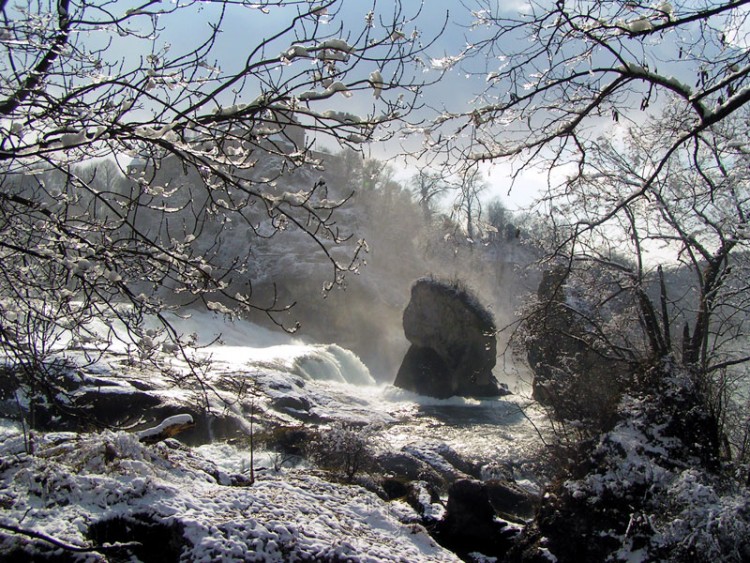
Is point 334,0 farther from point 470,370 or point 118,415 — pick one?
point 470,370

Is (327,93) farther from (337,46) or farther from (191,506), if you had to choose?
(191,506)

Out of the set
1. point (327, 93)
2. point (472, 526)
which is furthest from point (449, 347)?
point (327, 93)

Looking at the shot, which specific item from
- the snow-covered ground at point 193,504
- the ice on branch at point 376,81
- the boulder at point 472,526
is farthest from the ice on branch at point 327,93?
the boulder at point 472,526

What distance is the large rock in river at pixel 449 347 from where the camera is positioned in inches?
1031

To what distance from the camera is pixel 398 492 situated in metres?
9.32

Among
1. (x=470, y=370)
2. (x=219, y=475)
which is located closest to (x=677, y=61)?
(x=219, y=475)

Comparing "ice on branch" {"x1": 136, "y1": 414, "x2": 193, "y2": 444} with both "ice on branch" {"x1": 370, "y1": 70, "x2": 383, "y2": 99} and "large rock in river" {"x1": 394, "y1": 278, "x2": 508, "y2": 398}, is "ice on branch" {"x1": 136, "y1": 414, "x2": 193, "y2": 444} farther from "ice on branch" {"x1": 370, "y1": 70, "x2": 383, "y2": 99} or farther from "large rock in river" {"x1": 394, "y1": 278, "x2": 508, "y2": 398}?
"large rock in river" {"x1": 394, "y1": 278, "x2": 508, "y2": 398}

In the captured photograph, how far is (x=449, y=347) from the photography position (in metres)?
27.0

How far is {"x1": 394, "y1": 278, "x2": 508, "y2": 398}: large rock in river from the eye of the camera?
26.2 m

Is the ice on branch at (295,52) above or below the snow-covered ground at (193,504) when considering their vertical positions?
above

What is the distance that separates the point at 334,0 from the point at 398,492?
8355 mm

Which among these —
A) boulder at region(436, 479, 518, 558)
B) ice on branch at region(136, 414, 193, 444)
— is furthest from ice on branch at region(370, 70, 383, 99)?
boulder at region(436, 479, 518, 558)

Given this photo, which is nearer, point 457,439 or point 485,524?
point 485,524

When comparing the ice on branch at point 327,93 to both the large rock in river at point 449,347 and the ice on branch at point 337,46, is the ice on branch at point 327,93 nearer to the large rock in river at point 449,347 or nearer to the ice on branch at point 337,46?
the ice on branch at point 337,46
